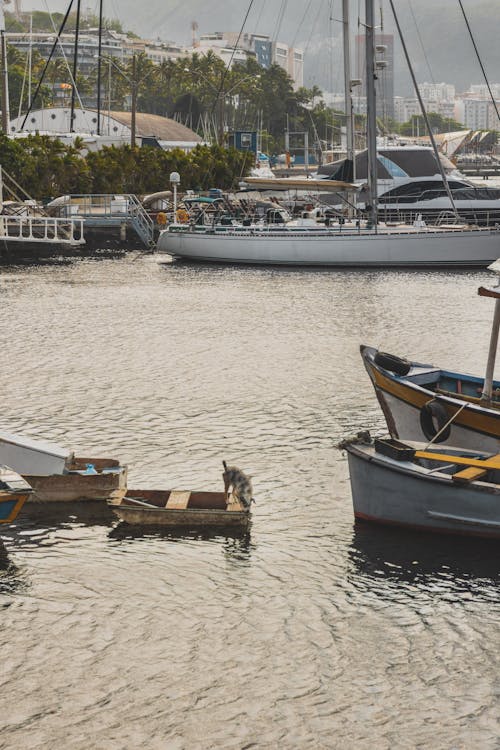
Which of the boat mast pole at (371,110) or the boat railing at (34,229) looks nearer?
the boat mast pole at (371,110)

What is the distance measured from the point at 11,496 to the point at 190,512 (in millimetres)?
2878

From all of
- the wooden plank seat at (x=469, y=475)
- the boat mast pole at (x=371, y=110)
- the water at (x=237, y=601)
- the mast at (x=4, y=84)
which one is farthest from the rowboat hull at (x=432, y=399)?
the mast at (x=4, y=84)

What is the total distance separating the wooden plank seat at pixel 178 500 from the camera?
59.7ft

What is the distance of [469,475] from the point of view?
1723 centimetres

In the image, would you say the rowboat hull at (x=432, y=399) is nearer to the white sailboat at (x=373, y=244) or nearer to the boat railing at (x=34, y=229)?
the white sailboat at (x=373, y=244)

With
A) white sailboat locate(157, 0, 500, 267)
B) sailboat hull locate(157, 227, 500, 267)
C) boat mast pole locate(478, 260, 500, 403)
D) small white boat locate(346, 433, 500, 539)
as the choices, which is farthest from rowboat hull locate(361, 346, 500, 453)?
sailboat hull locate(157, 227, 500, 267)

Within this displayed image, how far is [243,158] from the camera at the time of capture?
9556 centimetres

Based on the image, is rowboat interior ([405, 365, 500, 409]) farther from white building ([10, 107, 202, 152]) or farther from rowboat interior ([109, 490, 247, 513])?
white building ([10, 107, 202, 152])

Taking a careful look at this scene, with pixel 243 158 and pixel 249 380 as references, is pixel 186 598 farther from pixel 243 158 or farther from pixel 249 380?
pixel 243 158

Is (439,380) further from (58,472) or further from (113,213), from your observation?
(113,213)

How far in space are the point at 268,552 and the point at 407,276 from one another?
41.7 m

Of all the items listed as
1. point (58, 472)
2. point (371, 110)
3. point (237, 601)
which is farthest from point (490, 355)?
point (371, 110)

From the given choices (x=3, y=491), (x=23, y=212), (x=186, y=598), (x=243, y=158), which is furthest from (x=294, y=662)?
(x=243, y=158)

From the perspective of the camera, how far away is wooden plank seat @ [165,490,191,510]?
18.2 m
